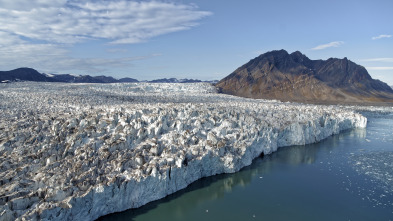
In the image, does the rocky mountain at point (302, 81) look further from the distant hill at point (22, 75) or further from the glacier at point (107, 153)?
the glacier at point (107, 153)

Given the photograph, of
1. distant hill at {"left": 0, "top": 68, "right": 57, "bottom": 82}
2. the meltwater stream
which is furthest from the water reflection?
distant hill at {"left": 0, "top": 68, "right": 57, "bottom": 82}

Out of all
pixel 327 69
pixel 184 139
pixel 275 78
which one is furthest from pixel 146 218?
pixel 327 69

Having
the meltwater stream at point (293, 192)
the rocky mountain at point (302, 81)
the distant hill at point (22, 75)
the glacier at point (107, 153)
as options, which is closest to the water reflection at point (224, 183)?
the meltwater stream at point (293, 192)

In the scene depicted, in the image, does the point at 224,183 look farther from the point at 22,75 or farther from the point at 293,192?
the point at 22,75

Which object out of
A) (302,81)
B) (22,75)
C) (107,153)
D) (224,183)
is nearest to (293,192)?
(224,183)

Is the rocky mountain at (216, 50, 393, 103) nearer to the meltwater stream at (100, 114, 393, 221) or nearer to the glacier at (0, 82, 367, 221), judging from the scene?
the meltwater stream at (100, 114, 393, 221)
